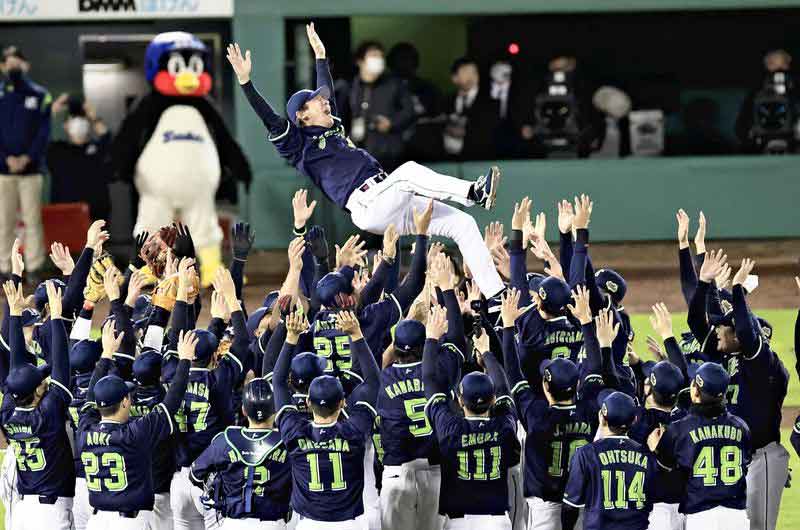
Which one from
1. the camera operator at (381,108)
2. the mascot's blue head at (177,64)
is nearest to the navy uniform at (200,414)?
the mascot's blue head at (177,64)

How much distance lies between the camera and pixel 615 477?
707 centimetres

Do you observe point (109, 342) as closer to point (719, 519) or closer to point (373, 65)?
point (719, 519)

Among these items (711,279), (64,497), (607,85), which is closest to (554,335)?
(711,279)

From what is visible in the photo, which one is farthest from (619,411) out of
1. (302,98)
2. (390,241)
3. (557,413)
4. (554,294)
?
(302,98)

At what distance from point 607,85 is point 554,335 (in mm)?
12529

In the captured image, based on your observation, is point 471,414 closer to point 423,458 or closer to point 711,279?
point 423,458

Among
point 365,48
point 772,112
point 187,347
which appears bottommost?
point 187,347

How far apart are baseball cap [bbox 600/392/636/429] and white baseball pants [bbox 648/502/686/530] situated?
0.85 metres

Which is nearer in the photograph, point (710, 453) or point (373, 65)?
point (710, 453)

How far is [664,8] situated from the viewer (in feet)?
59.9

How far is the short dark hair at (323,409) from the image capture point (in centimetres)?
719

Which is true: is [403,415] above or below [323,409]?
below

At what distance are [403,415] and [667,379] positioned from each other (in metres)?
1.43

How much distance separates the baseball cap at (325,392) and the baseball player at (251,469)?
28 centimetres
